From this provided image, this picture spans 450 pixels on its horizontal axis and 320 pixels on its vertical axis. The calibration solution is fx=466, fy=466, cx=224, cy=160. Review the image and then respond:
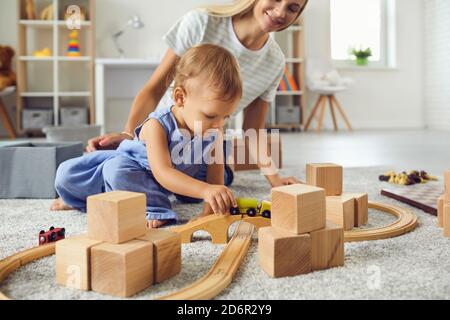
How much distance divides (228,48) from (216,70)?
1.48 ft

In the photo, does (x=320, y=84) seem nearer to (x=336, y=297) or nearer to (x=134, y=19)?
(x=134, y=19)

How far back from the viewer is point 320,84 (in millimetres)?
4117

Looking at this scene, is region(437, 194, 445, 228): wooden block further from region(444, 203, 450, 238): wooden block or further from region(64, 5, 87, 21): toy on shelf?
region(64, 5, 87, 21): toy on shelf

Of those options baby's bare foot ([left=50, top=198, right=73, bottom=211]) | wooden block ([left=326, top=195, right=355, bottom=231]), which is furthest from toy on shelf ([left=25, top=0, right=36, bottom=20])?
wooden block ([left=326, top=195, right=355, bottom=231])

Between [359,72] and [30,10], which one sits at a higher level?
[30,10]

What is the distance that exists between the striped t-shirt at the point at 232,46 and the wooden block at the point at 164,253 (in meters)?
0.71

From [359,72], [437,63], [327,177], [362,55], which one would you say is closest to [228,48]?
[327,177]

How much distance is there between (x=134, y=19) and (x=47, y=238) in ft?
11.0

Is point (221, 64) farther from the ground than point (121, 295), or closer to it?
farther from the ground

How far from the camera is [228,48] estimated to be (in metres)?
1.28

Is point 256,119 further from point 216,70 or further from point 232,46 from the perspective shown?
point 216,70

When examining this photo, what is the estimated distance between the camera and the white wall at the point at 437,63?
442 cm

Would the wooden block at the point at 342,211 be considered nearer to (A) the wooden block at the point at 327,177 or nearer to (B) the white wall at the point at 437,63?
(A) the wooden block at the point at 327,177
